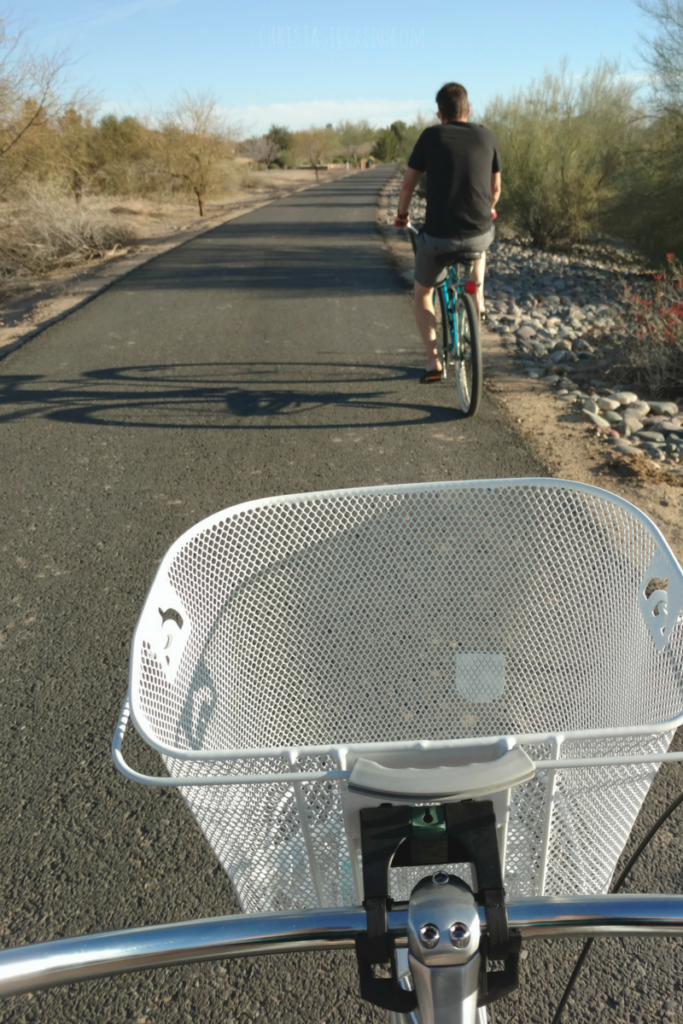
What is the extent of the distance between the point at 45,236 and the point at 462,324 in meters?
12.8

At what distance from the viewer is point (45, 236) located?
594 inches

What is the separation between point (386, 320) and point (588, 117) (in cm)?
1329

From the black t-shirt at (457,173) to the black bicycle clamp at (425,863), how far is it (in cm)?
486

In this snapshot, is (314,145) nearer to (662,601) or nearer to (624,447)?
(624,447)

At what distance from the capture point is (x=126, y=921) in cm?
197

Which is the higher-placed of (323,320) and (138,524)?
(323,320)

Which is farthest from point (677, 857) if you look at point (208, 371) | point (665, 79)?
point (665, 79)

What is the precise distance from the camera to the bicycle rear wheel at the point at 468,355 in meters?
5.14

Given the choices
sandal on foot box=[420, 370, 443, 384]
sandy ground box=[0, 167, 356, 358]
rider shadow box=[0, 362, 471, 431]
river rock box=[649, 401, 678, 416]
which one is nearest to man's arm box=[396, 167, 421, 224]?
sandal on foot box=[420, 370, 443, 384]

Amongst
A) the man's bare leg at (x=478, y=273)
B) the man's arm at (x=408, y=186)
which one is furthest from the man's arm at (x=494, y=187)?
the man's arm at (x=408, y=186)

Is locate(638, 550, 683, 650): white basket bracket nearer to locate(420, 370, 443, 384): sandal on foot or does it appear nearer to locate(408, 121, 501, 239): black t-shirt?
locate(408, 121, 501, 239): black t-shirt

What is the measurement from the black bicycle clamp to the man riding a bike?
4857 mm

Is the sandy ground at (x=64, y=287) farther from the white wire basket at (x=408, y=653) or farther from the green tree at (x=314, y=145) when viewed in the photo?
the green tree at (x=314, y=145)

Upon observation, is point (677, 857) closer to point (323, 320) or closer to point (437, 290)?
point (437, 290)
